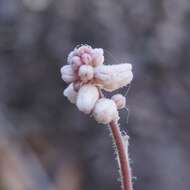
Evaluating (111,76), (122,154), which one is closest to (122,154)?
(122,154)

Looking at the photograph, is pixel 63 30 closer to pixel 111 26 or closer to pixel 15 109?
pixel 111 26

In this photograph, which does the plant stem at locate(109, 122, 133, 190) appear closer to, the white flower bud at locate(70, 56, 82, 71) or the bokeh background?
the white flower bud at locate(70, 56, 82, 71)

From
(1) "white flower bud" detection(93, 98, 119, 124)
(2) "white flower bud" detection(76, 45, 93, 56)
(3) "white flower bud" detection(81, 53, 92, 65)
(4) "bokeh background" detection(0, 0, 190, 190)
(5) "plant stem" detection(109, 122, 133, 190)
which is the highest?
(4) "bokeh background" detection(0, 0, 190, 190)

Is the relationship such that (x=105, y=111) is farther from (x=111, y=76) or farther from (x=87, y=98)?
(x=111, y=76)

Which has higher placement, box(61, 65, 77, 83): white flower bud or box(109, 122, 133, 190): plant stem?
box(61, 65, 77, 83): white flower bud

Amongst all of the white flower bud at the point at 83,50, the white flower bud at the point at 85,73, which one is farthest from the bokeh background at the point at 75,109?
the white flower bud at the point at 85,73

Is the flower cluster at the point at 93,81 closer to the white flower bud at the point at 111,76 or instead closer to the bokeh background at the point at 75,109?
the white flower bud at the point at 111,76

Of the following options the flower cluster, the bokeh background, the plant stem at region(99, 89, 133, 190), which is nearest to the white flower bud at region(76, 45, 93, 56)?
the flower cluster

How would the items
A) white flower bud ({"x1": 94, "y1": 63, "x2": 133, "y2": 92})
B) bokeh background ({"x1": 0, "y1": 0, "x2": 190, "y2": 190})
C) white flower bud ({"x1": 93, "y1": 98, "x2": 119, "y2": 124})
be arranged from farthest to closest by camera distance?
bokeh background ({"x1": 0, "y1": 0, "x2": 190, "y2": 190}) < white flower bud ({"x1": 94, "y1": 63, "x2": 133, "y2": 92}) < white flower bud ({"x1": 93, "y1": 98, "x2": 119, "y2": 124})

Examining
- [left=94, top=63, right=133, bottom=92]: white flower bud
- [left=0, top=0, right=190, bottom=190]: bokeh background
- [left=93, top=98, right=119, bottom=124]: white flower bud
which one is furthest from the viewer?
[left=0, top=0, right=190, bottom=190]: bokeh background
